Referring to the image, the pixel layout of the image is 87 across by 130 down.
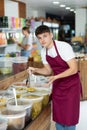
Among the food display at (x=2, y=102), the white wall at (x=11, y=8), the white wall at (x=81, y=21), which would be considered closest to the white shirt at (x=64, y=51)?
the food display at (x=2, y=102)

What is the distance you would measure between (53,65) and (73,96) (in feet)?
1.23

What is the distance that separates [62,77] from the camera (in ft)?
8.07

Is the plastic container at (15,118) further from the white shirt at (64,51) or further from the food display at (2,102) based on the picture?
the white shirt at (64,51)

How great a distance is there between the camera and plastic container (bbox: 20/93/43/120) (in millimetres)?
2172

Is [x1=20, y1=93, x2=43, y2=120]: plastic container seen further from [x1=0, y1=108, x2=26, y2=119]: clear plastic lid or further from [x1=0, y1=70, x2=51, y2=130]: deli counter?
[x1=0, y1=108, x2=26, y2=119]: clear plastic lid

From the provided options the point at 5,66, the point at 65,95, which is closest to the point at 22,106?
the point at 65,95

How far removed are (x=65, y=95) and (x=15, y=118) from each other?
3.00 feet

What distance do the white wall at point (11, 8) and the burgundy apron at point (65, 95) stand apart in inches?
259

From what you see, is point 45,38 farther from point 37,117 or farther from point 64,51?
point 37,117

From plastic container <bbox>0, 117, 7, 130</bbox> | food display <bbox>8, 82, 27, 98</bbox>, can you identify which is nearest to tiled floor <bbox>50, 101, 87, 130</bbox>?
food display <bbox>8, 82, 27, 98</bbox>

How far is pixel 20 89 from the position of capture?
260 cm

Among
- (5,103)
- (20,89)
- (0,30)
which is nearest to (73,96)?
(20,89)

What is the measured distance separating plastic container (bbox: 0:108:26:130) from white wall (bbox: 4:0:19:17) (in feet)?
23.8

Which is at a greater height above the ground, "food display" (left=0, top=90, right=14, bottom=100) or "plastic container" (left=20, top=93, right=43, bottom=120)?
"food display" (left=0, top=90, right=14, bottom=100)
